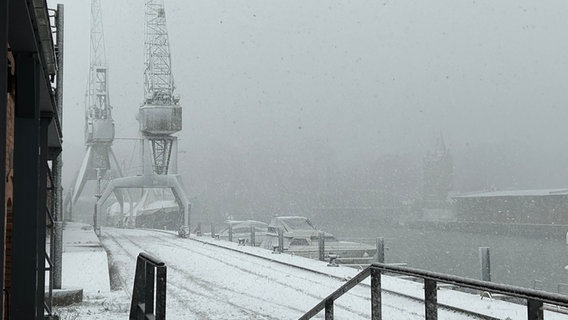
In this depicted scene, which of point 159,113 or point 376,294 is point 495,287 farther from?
point 159,113

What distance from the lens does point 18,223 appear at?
6867 millimetres

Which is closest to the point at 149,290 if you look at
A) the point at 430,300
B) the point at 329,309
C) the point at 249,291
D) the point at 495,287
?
the point at 329,309

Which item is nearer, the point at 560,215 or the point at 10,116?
the point at 10,116

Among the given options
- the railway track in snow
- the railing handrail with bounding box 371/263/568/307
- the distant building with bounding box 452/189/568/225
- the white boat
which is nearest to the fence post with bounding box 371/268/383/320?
the railway track in snow

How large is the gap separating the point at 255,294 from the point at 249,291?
1.76 ft

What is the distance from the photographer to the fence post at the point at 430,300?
4.98m

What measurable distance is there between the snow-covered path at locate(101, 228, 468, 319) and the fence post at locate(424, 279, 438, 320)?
8 cm

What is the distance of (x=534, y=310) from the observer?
3475 millimetres

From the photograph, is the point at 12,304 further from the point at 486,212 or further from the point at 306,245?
the point at 486,212

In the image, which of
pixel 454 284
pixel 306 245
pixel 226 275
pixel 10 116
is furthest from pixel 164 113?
pixel 454 284

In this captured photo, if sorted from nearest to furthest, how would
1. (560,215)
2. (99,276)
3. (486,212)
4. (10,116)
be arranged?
(10,116) → (99,276) → (560,215) → (486,212)

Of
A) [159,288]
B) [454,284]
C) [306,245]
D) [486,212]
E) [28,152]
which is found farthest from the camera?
[486,212]

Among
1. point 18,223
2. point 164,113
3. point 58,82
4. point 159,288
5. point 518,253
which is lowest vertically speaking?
point 518,253

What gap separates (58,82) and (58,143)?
4.86 ft
